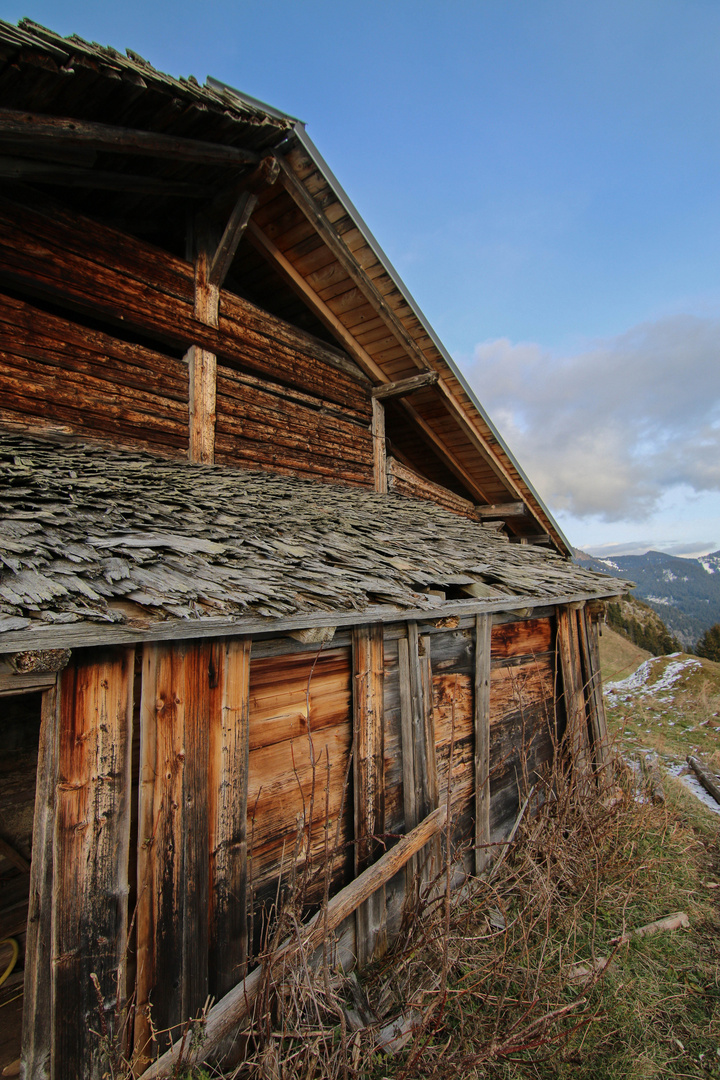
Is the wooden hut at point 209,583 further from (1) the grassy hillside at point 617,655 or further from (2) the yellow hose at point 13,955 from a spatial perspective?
(1) the grassy hillside at point 617,655

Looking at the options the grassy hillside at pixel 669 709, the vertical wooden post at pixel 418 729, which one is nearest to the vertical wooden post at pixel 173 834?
the vertical wooden post at pixel 418 729

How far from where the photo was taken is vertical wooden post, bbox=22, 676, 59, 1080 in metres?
1.99

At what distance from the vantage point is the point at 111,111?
4008 mm

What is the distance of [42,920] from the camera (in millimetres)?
2062

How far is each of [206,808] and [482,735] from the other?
10.0ft

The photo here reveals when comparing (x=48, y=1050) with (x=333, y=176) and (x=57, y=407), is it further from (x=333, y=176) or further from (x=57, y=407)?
(x=333, y=176)

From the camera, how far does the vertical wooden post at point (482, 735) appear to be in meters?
4.77

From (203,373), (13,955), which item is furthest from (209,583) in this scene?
(203,373)

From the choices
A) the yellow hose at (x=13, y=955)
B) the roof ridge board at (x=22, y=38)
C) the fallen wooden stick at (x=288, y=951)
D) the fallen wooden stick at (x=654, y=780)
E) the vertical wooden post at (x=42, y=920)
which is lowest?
the fallen wooden stick at (x=654, y=780)

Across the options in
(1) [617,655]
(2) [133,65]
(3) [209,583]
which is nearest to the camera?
(3) [209,583]

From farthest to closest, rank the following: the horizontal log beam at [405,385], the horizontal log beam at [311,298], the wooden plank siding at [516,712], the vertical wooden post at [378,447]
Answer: the vertical wooden post at [378,447] → the horizontal log beam at [405,385] → the horizontal log beam at [311,298] → the wooden plank siding at [516,712]

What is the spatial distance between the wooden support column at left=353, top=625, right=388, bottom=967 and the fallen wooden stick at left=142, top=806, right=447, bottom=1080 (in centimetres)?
13

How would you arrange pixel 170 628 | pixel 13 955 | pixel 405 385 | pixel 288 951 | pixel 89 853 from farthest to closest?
pixel 405 385
pixel 13 955
pixel 288 951
pixel 89 853
pixel 170 628

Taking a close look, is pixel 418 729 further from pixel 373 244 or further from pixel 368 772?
pixel 373 244
